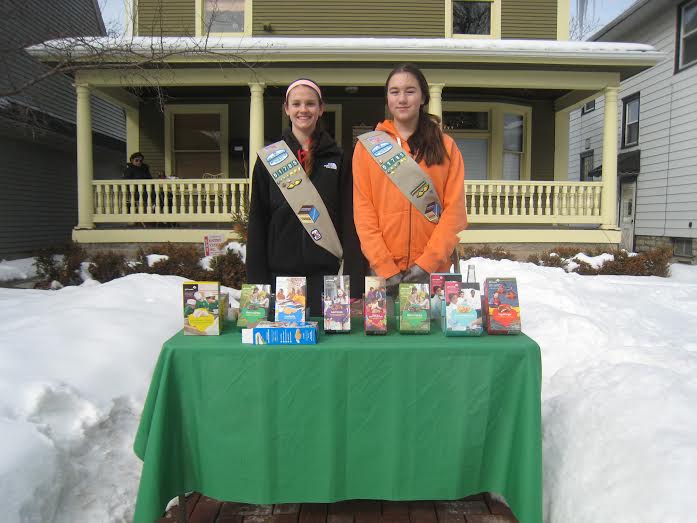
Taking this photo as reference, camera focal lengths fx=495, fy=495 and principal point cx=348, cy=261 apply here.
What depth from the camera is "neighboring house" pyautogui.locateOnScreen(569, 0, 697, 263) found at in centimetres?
1142

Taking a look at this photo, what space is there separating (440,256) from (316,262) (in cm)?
64

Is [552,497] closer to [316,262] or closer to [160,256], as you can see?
[316,262]

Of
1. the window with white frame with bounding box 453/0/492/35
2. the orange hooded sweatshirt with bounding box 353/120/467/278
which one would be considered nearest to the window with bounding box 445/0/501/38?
the window with white frame with bounding box 453/0/492/35

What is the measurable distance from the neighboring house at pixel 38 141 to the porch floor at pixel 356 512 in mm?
9880

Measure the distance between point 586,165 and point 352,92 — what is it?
10.3 metres

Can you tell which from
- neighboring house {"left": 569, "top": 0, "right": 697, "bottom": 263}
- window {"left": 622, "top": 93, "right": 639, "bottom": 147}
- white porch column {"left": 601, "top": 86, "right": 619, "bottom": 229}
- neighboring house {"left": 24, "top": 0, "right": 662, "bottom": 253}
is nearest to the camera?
neighboring house {"left": 24, "top": 0, "right": 662, "bottom": 253}

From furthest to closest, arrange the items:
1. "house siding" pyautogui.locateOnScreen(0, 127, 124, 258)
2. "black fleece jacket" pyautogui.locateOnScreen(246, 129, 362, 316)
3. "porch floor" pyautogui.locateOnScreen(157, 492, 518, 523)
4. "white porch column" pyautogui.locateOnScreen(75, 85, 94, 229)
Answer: "house siding" pyautogui.locateOnScreen(0, 127, 124, 258), "white porch column" pyautogui.locateOnScreen(75, 85, 94, 229), "black fleece jacket" pyautogui.locateOnScreen(246, 129, 362, 316), "porch floor" pyautogui.locateOnScreen(157, 492, 518, 523)

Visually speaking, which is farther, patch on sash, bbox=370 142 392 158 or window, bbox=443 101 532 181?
window, bbox=443 101 532 181

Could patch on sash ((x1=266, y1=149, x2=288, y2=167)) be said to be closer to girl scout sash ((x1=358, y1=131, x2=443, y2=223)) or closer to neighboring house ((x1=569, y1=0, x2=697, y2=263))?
girl scout sash ((x1=358, y1=131, x2=443, y2=223))

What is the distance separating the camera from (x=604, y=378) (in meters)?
2.71

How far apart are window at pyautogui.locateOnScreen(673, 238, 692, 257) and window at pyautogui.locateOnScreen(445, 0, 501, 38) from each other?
21.3ft

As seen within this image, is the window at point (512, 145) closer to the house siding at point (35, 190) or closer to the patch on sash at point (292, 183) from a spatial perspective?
the patch on sash at point (292, 183)

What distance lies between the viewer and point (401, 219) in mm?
2488

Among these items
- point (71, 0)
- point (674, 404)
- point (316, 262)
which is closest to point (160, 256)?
point (316, 262)
